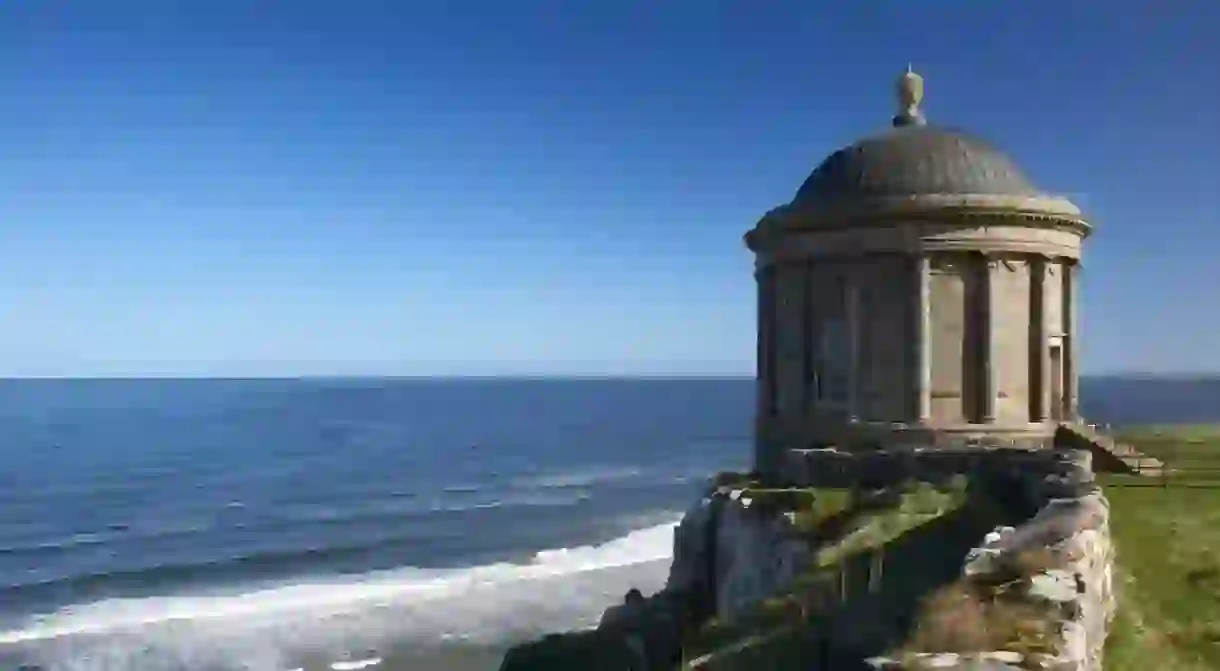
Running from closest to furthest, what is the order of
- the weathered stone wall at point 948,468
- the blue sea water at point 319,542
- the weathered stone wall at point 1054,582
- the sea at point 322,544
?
the weathered stone wall at point 1054,582 → the weathered stone wall at point 948,468 → the sea at point 322,544 → the blue sea water at point 319,542

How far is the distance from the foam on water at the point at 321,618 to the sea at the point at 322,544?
100 mm

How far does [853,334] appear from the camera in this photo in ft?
67.9

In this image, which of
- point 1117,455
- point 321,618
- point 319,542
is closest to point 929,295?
point 1117,455

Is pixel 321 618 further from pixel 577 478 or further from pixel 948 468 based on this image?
pixel 577 478

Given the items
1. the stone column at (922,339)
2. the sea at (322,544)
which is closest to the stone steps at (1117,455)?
the stone column at (922,339)

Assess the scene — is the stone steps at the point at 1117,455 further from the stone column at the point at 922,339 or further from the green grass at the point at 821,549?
the green grass at the point at 821,549

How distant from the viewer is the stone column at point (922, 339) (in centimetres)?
2011

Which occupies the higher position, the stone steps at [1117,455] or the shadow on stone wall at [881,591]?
the stone steps at [1117,455]

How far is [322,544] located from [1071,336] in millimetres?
34716

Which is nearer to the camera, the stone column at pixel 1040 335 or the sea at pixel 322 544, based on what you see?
the stone column at pixel 1040 335

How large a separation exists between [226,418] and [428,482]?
264 ft

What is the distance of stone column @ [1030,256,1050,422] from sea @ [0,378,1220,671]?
15.5 metres

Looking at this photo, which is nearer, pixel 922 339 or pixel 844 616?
pixel 844 616

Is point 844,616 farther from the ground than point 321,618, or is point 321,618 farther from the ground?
point 844,616
